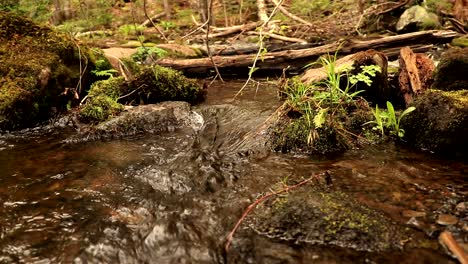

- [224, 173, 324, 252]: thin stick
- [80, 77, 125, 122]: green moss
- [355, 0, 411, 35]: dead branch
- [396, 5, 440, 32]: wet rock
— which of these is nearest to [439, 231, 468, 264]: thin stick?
[224, 173, 324, 252]: thin stick

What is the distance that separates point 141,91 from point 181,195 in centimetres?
340

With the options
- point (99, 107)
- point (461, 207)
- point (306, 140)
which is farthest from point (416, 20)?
point (99, 107)

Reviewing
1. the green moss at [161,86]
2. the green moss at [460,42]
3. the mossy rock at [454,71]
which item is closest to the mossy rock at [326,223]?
the mossy rock at [454,71]

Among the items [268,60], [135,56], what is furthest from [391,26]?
[135,56]

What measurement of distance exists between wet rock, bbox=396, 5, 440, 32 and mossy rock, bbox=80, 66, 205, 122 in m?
7.99

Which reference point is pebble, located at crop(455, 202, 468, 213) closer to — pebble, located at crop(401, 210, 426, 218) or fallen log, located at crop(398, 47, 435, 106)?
pebble, located at crop(401, 210, 426, 218)

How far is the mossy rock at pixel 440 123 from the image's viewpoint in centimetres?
371

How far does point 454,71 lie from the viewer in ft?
15.1

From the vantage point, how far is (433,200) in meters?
2.97

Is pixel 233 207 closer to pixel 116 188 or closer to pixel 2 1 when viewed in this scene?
pixel 116 188

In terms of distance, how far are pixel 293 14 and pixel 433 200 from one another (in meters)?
11.3

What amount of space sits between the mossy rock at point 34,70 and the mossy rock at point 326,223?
4521mm

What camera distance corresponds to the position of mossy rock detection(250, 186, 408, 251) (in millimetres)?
2488

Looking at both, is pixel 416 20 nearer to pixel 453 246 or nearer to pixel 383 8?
pixel 383 8
